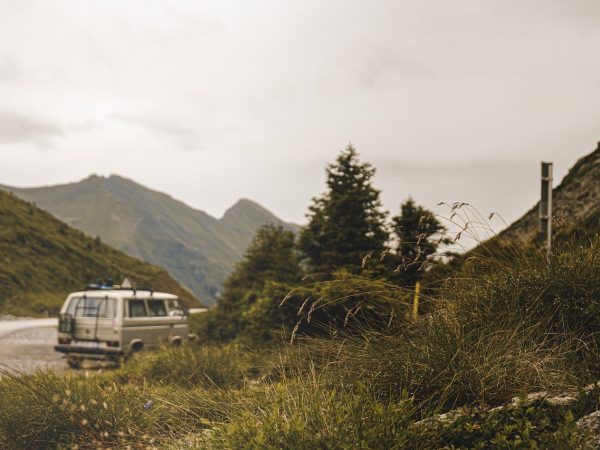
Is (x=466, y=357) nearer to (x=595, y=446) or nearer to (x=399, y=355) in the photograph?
(x=399, y=355)

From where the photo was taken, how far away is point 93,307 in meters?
14.4

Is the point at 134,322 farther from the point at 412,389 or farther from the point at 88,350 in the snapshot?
the point at 412,389

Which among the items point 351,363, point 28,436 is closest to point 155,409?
point 28,436

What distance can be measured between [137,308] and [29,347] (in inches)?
230

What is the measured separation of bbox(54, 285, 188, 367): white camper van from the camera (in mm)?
14148

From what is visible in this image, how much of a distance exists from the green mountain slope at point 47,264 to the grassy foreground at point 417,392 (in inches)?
1167

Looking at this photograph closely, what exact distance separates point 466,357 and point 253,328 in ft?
29.0

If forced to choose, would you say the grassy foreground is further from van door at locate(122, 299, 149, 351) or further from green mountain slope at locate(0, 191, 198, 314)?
green mountain slope at locate(0, 191, 198, 314)

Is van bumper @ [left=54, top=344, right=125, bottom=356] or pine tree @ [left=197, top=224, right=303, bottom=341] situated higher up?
pine tree @ [left=197, top=224, right=303, bottom=341]

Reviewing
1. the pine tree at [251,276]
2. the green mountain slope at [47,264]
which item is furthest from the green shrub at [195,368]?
the green mountain slope at [47,264]

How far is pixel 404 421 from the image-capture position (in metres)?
4.22

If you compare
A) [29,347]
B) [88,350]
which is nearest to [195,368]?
[88,350]

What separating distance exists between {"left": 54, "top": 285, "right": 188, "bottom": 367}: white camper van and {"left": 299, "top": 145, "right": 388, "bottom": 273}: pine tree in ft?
12.5

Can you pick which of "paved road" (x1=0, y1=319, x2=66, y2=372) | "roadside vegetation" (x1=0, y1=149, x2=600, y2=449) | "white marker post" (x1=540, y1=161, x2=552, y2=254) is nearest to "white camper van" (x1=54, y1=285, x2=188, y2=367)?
"paved road" (x1=0, y1=319, x2=66, y2=372)
